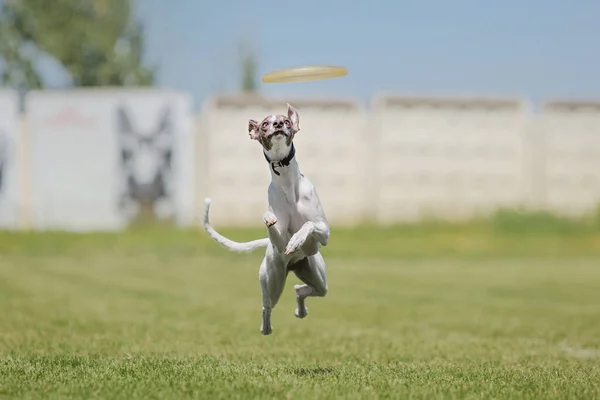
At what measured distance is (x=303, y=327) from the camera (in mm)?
18828

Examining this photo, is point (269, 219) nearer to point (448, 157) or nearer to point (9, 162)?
point (9, 162)

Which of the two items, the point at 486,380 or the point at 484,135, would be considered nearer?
the point at 486,380

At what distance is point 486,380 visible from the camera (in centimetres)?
1001

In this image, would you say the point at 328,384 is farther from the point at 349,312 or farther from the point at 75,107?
the point at 75,107

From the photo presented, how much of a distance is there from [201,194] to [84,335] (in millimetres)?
41897

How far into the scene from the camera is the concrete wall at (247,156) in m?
56.8

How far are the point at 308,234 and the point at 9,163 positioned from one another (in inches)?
2016

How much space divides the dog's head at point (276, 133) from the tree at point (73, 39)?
6471 centimetres

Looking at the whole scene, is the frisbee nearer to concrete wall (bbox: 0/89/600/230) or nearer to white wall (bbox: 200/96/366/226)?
concrete wall (bbox: 0/89/600/230)

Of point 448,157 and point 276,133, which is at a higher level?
point 276,133

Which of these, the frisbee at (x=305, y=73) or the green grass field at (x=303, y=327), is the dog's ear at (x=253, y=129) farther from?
the green grass field at (x=303, y=327)

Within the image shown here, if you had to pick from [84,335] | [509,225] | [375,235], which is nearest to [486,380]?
[84,335]

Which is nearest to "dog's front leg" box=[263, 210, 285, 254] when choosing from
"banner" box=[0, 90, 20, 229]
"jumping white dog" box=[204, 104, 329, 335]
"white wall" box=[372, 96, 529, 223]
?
"jumping white dog" box=[204, 104, 329, 335]

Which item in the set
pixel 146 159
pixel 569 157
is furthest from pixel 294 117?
pixel 569 157
